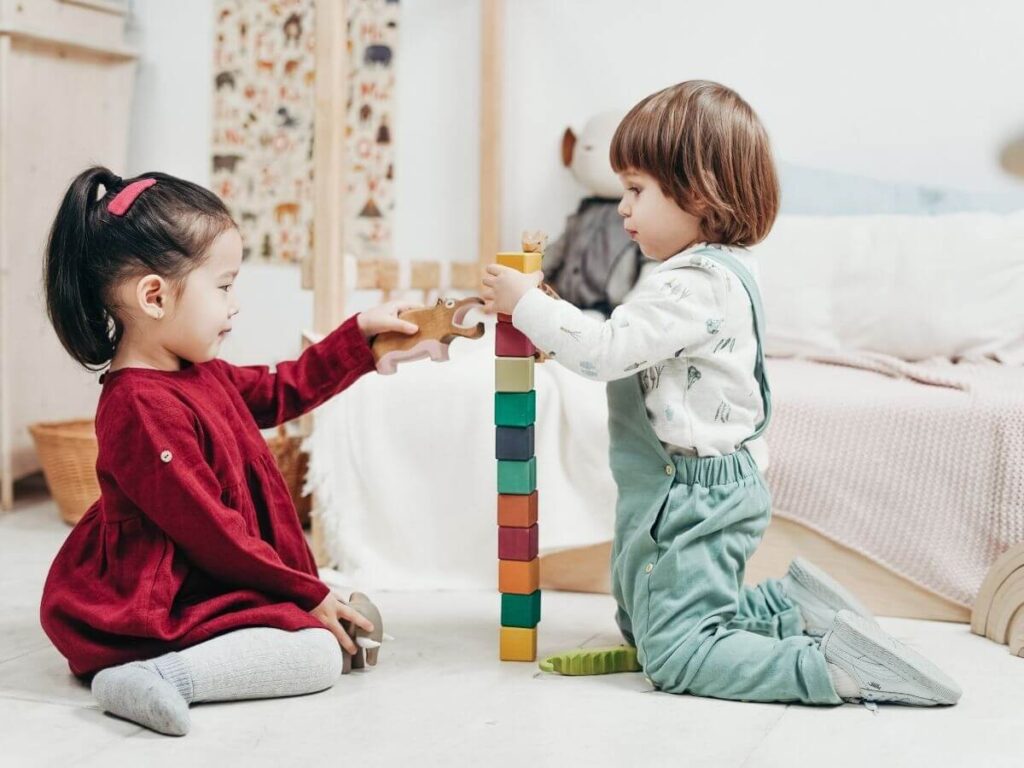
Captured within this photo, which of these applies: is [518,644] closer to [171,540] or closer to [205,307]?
[171,540]

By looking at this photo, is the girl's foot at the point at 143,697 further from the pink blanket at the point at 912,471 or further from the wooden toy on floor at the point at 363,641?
the pink blanket at the point at 912,471

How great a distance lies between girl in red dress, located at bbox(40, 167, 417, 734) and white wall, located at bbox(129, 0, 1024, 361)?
135 cm

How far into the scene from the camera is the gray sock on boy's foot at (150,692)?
1.24m

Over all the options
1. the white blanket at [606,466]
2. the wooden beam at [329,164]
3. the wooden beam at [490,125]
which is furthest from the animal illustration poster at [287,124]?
the white blanket at [606,466]

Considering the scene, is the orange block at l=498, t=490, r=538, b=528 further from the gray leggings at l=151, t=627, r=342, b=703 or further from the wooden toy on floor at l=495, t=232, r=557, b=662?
the gray leggings at l=151, t=627, r=342, b=703

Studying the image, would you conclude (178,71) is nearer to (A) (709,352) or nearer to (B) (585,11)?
(B) (585,11)

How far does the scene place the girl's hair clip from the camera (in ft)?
4.58

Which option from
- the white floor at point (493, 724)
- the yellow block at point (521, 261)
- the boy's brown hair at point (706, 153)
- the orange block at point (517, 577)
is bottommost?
the white floor at point (493, 724)

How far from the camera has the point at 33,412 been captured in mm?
2646

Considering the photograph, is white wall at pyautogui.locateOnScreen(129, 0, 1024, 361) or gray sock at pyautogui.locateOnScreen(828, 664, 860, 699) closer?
gray sock at pyautogui.locateOnScreen(828, 664, 860, 699)

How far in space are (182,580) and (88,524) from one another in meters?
0.16

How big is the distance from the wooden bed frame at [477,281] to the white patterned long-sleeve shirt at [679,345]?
1.45ft

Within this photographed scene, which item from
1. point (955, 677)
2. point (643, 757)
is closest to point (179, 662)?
point (643, 757)

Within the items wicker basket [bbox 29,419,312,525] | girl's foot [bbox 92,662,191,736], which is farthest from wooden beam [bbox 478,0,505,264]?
girl's foot [bbox 92,662,191,736]
